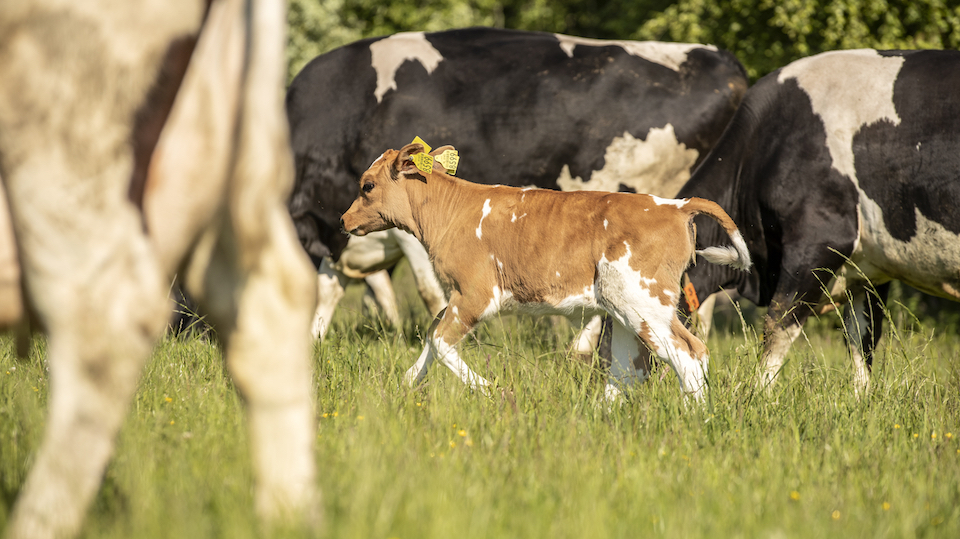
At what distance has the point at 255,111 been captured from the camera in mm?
2068

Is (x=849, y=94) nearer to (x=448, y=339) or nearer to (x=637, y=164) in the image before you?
(x=637, y=164)

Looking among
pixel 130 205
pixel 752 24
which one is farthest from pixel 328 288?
pixel 752 24

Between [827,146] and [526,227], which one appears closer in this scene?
[526,227]

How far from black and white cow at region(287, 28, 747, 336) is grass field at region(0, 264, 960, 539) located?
2.58 metres

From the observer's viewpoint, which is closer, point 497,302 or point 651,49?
point 497,302

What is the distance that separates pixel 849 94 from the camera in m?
5.61

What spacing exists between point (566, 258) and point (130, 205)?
3.13 meters

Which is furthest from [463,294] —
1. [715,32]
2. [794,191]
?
Answer: [715,32]

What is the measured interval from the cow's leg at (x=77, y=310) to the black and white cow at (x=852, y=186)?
13.4 feet

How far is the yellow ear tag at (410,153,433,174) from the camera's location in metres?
5.32

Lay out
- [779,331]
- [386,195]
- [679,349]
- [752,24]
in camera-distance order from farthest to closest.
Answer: [752,24] < [386,195] < [779,331] < [679,349]

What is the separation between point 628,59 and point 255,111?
5.64m

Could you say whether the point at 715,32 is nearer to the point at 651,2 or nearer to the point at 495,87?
the point at 651,2

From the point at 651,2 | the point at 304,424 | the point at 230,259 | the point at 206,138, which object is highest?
the point at 206,138
